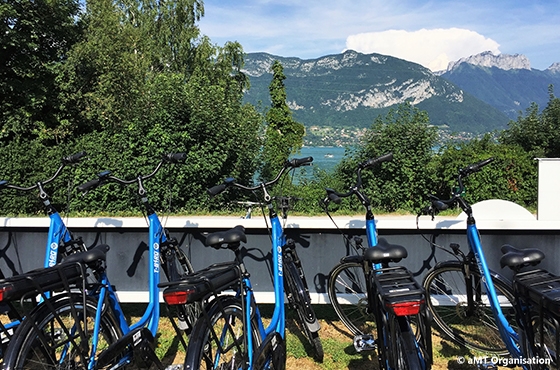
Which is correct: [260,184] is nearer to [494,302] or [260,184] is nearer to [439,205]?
[439,205]

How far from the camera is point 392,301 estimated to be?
239cm

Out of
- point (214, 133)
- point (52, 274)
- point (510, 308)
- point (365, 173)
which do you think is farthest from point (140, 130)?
point (510, 308)

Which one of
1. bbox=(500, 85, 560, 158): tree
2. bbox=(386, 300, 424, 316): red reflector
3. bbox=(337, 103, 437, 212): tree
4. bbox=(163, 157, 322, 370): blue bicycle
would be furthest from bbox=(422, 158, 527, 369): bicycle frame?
bbox=(500, 85, 560, 158): tree

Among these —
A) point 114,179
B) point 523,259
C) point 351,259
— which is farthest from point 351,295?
point 114,179

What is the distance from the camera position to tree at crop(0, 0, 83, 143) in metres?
14.5

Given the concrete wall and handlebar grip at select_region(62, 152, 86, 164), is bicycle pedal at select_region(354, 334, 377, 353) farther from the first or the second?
handlebar grip at select_region(62, 152, 86, 164)

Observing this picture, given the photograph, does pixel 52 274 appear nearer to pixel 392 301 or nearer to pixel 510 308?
pixel 392 301

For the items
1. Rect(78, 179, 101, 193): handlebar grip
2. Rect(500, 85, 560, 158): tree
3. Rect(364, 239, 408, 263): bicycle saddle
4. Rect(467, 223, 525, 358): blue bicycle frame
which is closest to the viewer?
Rect(364, 239, 408, 263): bicycle saddle

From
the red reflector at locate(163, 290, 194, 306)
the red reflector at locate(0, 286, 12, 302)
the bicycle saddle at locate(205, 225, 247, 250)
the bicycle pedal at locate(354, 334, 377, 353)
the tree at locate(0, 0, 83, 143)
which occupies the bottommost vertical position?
the bicycle pedal at locate(354, 334, 377, 353)

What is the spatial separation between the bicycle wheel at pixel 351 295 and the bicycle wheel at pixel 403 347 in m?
1.54

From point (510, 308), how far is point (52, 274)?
333 centimetres

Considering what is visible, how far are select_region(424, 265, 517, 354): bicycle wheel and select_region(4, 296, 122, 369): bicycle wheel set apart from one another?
8.22 ft

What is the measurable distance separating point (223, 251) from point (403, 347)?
2.36 meters

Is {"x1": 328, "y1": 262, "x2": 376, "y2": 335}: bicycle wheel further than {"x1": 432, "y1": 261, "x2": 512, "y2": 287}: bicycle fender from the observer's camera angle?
Yes
